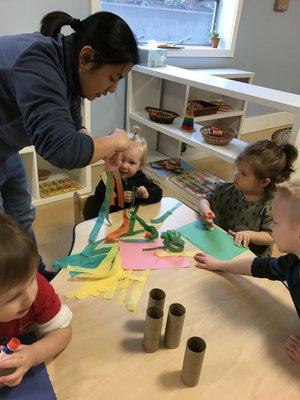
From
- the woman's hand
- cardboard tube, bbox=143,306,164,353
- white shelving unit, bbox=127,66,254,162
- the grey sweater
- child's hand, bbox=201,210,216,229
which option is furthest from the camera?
white shelving unit, bbox=127,66,254,162

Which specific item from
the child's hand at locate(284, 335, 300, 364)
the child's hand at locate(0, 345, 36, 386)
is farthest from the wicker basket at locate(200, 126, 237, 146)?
the child's hand at locate(0, 345, 36, 386)

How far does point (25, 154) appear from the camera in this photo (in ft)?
7.07

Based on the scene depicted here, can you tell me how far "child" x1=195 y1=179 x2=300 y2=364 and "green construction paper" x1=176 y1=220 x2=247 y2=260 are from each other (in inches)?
2.6

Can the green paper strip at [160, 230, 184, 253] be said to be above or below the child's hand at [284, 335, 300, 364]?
below

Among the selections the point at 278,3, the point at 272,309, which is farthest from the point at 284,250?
the point at 278,3

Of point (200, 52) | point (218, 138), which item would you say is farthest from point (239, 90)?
point (200, 52)

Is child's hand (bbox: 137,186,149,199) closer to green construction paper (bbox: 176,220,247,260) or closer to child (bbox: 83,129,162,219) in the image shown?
child (bbox: 83,129,162,219)

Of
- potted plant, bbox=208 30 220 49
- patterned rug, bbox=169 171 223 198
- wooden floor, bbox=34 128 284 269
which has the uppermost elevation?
potted plant, bbox=208 30 220 49

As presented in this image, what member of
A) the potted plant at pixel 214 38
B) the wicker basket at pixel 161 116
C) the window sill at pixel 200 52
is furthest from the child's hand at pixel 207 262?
the potted plant at pixel 214 38

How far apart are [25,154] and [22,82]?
138 centimetres

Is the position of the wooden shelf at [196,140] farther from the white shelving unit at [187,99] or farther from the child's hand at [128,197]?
the child's hand at [128,197]

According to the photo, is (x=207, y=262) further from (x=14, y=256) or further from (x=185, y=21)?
(x=185, y=21)

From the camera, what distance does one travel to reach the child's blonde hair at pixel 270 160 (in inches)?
54.2

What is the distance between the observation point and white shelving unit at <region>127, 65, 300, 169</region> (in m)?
1.94
